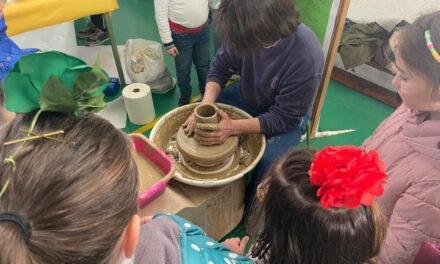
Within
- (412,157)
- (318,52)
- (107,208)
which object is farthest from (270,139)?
(107,208)

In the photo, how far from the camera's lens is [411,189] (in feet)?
3.98

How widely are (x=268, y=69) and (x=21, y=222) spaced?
130cm

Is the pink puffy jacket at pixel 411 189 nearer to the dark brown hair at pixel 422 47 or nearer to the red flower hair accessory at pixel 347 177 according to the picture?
the dark brown hair at pixel 422 47

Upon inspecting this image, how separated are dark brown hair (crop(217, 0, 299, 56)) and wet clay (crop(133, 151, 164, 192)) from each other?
610 millimetres

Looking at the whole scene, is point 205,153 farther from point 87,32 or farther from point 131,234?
point 87,32

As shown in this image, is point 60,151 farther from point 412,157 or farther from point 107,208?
point 412,157

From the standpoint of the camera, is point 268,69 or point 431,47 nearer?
point 431,47

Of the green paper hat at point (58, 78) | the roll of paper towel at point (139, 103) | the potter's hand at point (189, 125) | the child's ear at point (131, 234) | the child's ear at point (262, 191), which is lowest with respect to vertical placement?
the roll of paper towel at point (139, 103)

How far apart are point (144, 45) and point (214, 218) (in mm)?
1518

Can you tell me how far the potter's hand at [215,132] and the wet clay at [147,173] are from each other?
0.76 feet

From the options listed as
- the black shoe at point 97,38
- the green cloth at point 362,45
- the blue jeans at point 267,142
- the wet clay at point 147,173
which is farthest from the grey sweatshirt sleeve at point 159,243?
the black shoe at point 97,38

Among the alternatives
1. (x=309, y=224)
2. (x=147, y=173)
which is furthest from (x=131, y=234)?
(x=147, y=173)

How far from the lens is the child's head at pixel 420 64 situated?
110 cm

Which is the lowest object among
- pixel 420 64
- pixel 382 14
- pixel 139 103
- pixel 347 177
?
pixel 139 103
